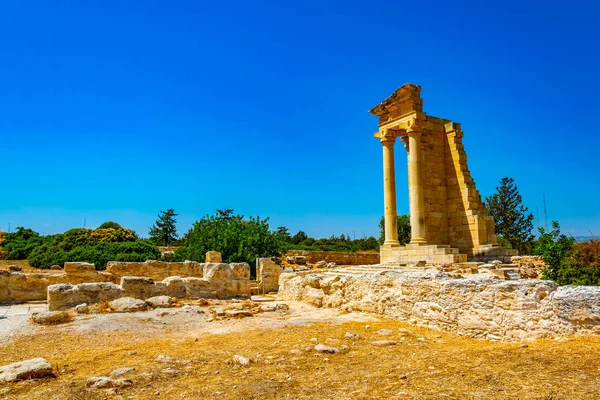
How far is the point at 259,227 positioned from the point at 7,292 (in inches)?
456

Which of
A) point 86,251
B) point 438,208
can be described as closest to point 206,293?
point 438,208

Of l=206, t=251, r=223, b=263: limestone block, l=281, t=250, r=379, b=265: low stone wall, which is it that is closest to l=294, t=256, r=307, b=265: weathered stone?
l=281, t=250, r=379, b=265: low stone wall

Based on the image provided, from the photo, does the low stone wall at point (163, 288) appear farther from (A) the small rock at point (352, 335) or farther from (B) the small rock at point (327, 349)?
(B) the small rock at point (327, 349)

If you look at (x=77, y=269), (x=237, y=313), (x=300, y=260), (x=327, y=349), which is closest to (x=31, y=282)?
(x=77, y=269)

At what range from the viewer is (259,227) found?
21.9m

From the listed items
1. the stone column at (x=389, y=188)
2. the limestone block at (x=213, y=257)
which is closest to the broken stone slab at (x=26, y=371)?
the limestone block at (x=213, y=257)

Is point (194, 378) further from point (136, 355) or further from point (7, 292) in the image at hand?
point (7, 292)

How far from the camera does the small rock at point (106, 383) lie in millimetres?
4438

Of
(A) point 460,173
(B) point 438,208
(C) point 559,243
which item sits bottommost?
(C) point 559,243

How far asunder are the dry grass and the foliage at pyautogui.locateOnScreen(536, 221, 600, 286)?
3367mm

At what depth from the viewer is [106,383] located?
4.47m

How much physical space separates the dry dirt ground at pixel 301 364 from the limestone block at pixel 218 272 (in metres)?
4.42

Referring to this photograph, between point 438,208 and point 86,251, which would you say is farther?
point 86,251

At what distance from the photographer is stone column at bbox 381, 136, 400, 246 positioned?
18906mm
